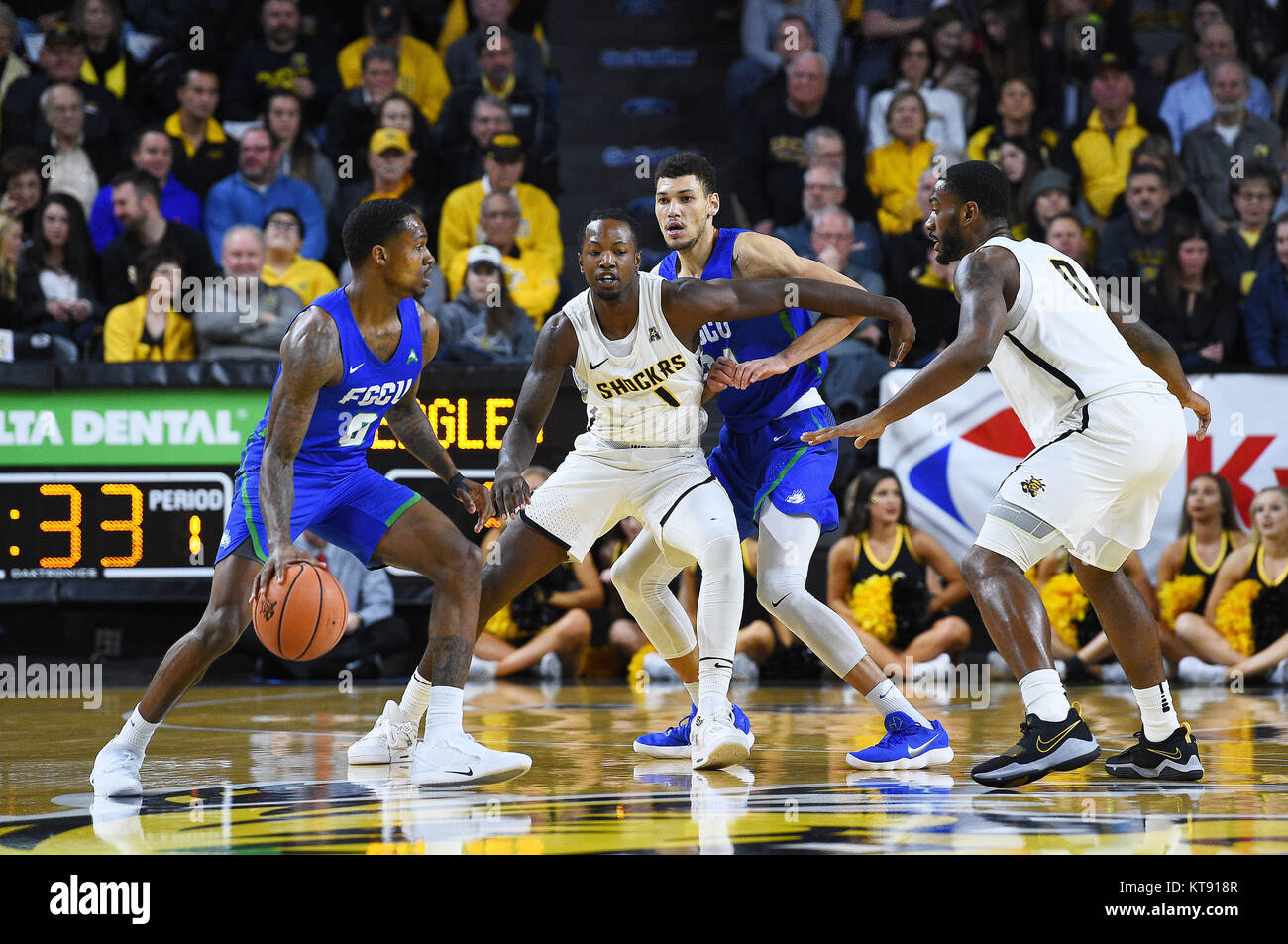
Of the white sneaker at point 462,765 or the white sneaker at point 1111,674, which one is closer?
the white sneaker at point 462,765

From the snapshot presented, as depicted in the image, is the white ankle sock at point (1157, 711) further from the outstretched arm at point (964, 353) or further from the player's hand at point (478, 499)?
the player's hand at point (478, 499)

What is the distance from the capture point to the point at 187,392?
8305mm

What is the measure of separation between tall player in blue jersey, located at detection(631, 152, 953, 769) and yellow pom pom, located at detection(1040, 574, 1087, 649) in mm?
3391

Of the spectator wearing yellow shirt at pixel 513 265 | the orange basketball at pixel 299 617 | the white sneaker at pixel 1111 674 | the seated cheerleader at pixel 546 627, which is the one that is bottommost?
the white sneaker at pixel 1111 674

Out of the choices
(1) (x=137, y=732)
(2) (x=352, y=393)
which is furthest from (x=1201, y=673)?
(1) (x=137, y=732)

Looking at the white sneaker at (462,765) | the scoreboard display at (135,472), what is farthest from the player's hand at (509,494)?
the scoreboard display at (135,472)

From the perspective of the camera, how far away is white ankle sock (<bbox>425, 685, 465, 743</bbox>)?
4531 millimetres

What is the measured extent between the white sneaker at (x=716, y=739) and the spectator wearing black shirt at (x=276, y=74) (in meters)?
7.67

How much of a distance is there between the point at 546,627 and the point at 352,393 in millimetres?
4193

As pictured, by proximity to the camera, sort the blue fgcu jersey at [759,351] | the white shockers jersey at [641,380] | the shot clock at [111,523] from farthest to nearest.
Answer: the shot clock at [111,523] < the blue fgcu jersey at [759,351] < the white shockers jersey at [641,380]

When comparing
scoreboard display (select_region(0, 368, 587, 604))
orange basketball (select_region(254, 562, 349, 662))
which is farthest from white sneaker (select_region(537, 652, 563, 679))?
orange basketball (select_region(254, 562, 349, 662))

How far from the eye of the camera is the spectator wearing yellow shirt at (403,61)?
1125 centimetres

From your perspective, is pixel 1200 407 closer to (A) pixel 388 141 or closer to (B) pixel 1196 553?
(B) pixel 1196 553

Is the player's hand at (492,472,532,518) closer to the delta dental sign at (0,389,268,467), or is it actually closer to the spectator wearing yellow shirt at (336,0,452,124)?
the delta dental sign at (0,389,268,467)
